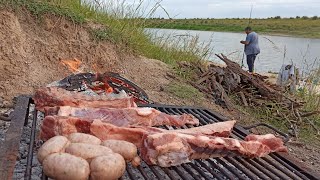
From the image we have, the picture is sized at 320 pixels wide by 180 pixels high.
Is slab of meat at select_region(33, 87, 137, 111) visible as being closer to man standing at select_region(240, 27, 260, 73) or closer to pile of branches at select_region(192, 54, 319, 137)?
pile of branches at select_region(192, 54, 319, 137)

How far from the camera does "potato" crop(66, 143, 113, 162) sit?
204 centimetres

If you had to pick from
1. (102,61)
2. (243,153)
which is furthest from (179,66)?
(243,153)

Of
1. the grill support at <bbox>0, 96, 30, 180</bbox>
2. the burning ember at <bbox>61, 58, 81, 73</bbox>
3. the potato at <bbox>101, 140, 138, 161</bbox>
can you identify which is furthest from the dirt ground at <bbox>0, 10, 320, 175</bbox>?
the potato at <bbox>101, 140, 138, 161</bbox>

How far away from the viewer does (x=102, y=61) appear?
7047 millimetres

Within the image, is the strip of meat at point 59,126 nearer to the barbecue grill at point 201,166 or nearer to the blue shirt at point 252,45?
the barbecue grill at point 201,166

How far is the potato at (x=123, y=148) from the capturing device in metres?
2.20

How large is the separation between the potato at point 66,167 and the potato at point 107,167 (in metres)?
0.04

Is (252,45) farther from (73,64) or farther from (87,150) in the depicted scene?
(87,150)

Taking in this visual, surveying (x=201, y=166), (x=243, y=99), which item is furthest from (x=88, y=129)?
(x=243, y=99)

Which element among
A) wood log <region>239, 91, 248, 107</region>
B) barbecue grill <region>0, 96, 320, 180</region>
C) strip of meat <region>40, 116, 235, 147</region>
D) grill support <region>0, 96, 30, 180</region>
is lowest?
wood log <region>239, 91, 248, 107</region>

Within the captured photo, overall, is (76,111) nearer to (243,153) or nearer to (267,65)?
(243,153)

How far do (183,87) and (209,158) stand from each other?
457cm

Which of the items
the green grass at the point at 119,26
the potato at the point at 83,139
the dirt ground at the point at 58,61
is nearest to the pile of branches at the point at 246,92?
the dirt ground at the point at 58,61

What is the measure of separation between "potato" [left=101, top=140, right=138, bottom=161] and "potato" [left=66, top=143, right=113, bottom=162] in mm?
85
